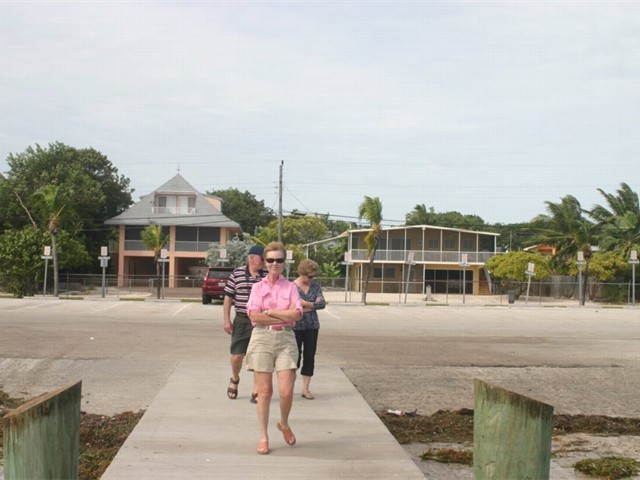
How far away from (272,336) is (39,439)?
110 inches

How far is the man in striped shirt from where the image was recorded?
8.66 meters

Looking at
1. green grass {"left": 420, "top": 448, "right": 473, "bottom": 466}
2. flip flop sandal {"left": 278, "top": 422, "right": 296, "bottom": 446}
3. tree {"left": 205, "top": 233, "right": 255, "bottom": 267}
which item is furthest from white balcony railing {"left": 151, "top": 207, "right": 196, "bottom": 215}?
flip flop sandal {"left": 278, "top": 422, "right": 296, "bottom": 446}

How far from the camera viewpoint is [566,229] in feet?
191

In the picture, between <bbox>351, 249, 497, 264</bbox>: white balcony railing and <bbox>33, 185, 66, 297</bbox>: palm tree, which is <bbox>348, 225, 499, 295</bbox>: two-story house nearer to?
<bbox>351, 249, 497, 264</bbox>: white balcony railing

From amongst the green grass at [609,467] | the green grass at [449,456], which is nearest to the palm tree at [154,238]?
the green grass at [449,456]

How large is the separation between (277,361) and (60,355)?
875cm

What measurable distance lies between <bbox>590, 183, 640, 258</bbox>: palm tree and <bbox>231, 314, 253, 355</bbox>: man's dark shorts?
4905 cm

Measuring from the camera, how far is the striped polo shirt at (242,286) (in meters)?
8.73

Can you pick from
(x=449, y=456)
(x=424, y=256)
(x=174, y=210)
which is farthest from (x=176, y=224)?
(x=449, y=456)

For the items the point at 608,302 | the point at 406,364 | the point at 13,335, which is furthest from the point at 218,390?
the point at 608,302

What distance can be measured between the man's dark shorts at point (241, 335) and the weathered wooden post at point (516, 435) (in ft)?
14.0

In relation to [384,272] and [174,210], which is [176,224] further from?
[384,272]

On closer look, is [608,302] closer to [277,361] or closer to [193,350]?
[193,350]

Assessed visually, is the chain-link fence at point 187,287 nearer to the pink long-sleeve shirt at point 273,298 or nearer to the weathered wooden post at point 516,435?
the pink long-sleeve shirt at point 273,298
